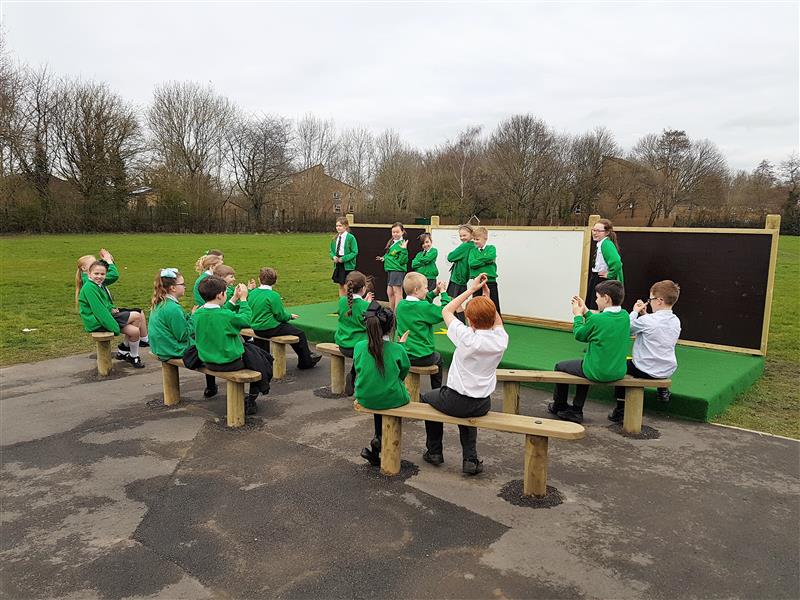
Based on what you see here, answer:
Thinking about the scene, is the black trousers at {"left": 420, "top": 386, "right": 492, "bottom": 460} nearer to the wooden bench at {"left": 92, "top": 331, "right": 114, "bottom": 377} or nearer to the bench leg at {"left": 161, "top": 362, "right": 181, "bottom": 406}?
the bench leg at {"left": 161, "top": 362, "right": 181, "bottom": 406}

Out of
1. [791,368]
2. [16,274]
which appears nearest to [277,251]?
[16,274]

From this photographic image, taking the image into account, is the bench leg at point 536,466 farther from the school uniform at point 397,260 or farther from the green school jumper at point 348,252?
the green school jumper at point 348,252

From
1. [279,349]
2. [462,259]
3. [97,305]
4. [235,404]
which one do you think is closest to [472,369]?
[235,404]

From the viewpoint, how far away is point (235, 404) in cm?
533

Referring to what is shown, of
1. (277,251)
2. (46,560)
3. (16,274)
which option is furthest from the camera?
(277,251)

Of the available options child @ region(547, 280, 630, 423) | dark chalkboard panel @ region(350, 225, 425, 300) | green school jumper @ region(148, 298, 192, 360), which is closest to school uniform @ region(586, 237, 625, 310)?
child @ region(547, 280, 630, 423)

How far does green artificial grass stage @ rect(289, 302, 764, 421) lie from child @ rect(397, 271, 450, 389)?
168cm

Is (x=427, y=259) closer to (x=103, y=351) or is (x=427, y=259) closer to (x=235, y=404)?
(x=103, y=351)

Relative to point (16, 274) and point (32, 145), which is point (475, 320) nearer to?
point (16, 274)

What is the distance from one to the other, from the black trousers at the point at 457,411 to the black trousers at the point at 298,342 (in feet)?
10.7

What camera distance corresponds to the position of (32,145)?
34.2 meters

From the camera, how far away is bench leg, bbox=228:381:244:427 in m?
5.32

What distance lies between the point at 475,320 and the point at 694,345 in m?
5.53

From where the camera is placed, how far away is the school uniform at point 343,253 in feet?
34.4
